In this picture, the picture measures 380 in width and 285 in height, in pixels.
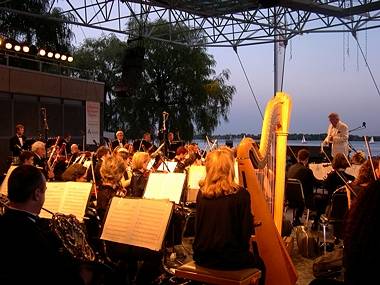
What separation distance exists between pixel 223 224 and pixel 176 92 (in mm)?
21549

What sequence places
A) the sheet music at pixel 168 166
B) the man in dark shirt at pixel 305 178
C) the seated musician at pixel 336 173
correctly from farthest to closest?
the man in dark shirt at pixel 305 178
the sheet music at pixel 168 166
the seated musician at pixel 336 173

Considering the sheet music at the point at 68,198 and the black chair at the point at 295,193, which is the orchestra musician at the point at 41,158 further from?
the black chair at the point at 295,193

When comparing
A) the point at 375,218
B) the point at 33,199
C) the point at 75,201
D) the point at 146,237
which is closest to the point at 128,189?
the point at 75,201

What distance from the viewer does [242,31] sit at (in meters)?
17.1

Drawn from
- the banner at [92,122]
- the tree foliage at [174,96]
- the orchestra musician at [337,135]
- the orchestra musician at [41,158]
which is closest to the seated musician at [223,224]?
the orchestra musician at [41,158]

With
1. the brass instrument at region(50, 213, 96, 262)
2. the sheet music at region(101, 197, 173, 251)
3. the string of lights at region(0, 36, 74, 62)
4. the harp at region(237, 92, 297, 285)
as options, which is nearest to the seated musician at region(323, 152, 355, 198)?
the harp at region(237, 92, 297, 285)

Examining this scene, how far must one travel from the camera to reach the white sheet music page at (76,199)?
464cm

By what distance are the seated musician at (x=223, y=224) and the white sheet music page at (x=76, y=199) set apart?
4.06 feet

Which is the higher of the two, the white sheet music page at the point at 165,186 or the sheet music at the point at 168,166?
the sheet music at the point at 168,166

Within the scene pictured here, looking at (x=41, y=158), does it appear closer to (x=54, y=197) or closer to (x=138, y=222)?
(x=54, y=197)

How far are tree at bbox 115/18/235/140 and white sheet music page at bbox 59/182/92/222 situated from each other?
1991 centimetres

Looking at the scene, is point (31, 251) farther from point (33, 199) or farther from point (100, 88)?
point (100, 88)

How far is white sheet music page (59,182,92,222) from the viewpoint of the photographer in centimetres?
464

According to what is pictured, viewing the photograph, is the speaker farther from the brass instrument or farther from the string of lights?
the brass instrument
